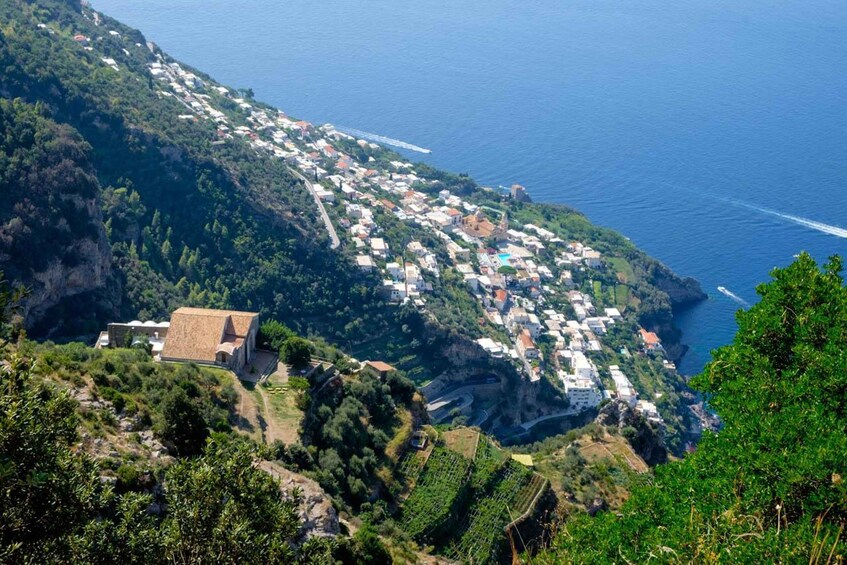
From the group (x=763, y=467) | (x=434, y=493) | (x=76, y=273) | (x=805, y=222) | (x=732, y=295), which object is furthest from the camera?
(x=805, y=222)

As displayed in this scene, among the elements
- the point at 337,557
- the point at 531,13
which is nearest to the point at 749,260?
the point at 337,557

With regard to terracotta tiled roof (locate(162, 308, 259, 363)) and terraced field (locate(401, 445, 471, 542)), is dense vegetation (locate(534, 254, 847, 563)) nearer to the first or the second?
terraced field (locate(401, 445, 471, 542))

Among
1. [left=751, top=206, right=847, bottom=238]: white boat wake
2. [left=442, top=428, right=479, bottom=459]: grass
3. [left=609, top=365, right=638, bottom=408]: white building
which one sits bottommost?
[left=442, top=428, right=479, bottom=459]: grass

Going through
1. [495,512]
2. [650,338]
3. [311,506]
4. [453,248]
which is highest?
[453,248]

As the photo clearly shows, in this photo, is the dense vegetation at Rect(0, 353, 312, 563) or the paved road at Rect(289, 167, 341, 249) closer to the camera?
the dense vegetation at Rect(0, 353, 312, 563)

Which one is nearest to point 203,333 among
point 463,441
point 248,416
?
point 248,416

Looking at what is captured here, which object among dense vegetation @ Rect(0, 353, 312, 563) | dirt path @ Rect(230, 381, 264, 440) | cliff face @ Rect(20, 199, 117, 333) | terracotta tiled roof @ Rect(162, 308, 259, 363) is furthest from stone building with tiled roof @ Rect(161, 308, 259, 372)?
dense vegetation @ Rect(0, 353, 312, 563)

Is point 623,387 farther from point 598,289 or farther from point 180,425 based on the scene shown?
point 180,425
